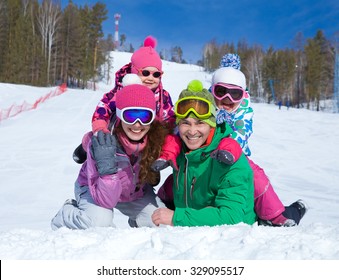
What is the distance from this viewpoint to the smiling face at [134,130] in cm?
281

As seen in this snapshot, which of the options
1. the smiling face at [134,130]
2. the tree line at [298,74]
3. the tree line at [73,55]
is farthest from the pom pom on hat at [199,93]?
the tree line at [298,74]

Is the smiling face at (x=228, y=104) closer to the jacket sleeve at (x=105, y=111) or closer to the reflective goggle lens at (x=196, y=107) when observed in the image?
the reflective goggle lens at (x=196, y=107)

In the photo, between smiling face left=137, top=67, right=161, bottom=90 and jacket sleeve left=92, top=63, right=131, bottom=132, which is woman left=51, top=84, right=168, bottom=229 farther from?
smiling face left=137, top=67, right=161, bottom=90

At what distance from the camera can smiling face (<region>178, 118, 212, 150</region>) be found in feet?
8.48

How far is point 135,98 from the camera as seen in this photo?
2.77m

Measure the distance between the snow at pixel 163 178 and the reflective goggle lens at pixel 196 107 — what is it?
2.99ft

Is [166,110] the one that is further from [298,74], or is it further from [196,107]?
[298,74]

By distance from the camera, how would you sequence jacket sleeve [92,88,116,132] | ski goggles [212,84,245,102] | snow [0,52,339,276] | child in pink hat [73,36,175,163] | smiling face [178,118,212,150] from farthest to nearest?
ski goggles [212,84,245,102] < child in pink hat [73,36,175,163] < jacket sleeve [92,88,116,132] < smiling face [178,118,212,150] < snow [0,52,339,276]

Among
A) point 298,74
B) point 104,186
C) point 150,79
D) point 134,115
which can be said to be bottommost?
point 104,186

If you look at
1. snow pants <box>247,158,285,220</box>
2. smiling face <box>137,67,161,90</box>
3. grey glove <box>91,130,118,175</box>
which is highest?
smiling face <box>137,67,161,90</box>

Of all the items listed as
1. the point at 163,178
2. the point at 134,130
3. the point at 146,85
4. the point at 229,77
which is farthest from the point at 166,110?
the point at 163,178

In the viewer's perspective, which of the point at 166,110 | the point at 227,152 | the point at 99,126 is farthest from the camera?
the point at 166,110

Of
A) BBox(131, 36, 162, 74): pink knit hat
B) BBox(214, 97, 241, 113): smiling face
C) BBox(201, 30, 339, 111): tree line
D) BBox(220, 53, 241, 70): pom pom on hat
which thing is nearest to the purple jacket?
BBox(214, 97, 241, 113): smiling face

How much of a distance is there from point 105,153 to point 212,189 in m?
0.87
